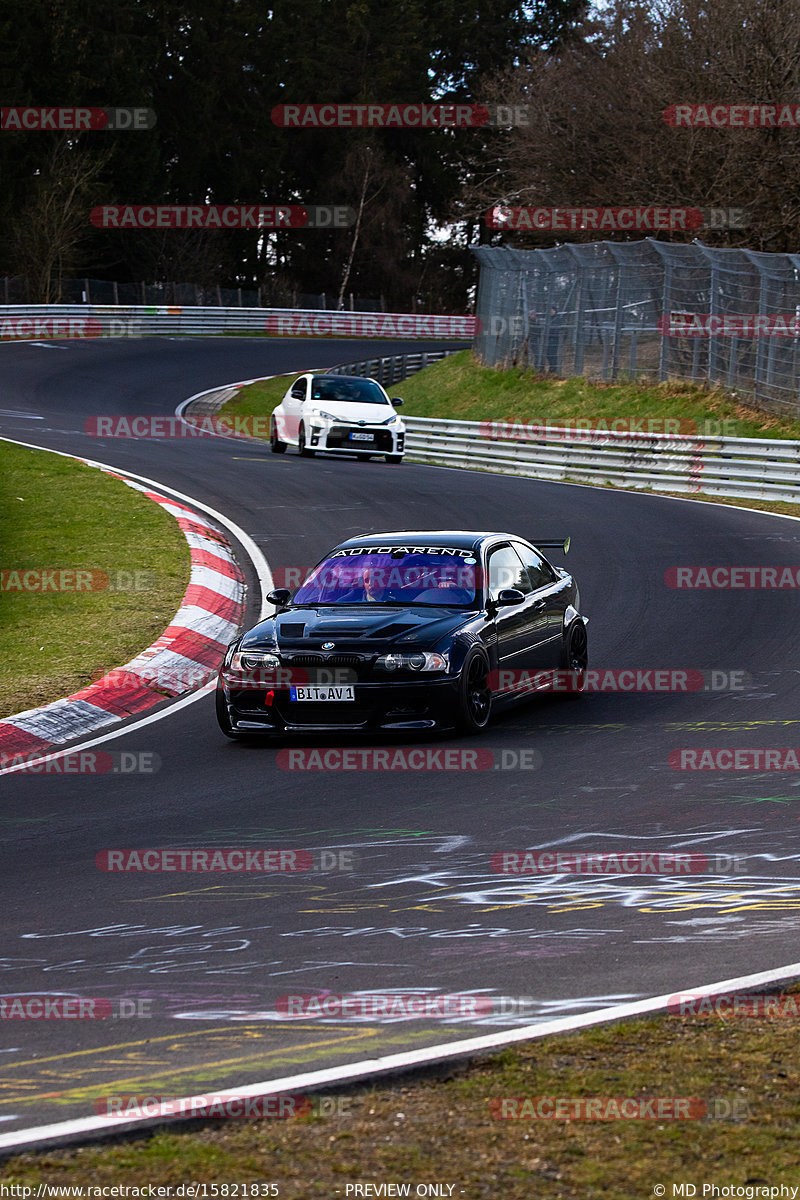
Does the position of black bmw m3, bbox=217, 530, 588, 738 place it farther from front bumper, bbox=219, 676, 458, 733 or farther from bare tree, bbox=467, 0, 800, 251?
bare tree, bbox=467, 0, 800, 251

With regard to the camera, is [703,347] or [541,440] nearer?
[541,440]

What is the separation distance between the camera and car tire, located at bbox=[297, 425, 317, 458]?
97.6ft

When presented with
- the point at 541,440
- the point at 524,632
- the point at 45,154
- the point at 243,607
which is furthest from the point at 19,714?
the point at 45,154

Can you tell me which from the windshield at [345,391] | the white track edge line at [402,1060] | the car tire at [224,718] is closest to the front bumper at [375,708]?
the car tire at [224,718]

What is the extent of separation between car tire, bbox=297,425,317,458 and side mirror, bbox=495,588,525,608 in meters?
18.7

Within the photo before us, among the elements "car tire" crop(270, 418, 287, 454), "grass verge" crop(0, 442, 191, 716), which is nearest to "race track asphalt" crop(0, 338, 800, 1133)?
"grass verge" crop(0, 442, 191, 716)

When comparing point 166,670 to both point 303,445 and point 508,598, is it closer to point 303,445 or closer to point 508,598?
point 508,598

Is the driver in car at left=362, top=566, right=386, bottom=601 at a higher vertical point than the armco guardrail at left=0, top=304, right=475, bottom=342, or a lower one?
lower

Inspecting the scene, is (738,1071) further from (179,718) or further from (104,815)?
(179,718)

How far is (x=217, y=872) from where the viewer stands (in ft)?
24.1

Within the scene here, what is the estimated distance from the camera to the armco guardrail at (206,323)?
2213 inches

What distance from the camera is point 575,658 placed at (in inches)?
487

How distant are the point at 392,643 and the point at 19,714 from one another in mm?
2730

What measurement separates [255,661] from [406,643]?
1031 millimetres
